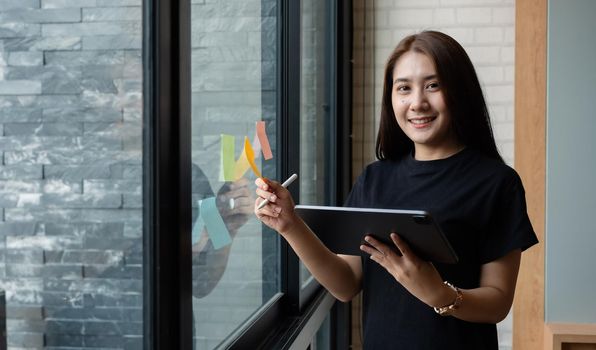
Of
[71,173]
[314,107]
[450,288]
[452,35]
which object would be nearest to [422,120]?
[450,288]

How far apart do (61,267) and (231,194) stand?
2.93 ft

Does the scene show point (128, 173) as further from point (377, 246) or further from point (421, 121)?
point (421, 121)

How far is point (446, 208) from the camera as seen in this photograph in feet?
4.78

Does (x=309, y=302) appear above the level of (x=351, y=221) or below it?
below

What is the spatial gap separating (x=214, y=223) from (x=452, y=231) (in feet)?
1.86

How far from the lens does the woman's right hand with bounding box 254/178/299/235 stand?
56.0 inches

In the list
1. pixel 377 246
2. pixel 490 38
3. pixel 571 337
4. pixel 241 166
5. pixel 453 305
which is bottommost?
pixel 571 337

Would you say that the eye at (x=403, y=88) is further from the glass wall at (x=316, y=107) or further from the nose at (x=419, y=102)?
the glass wall at (x=316, y=107)

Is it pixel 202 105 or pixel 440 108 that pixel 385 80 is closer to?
pixel 440 108

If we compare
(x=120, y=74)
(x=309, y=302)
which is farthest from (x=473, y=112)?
(x=309, y=302)

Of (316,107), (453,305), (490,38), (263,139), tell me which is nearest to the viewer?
(453,305)

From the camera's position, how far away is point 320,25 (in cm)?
343

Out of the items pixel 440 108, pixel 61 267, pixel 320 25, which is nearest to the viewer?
pixel 61 267

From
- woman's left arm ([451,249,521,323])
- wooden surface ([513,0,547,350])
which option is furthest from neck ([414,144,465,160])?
wooden surface ([513,0,547,350])
